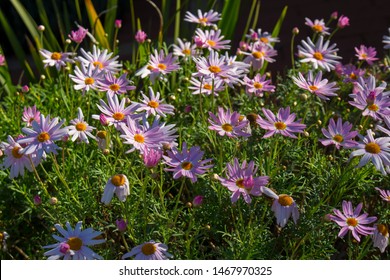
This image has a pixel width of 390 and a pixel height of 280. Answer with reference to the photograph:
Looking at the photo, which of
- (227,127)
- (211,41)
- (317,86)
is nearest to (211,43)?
(211,41)

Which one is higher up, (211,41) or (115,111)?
(115,111)

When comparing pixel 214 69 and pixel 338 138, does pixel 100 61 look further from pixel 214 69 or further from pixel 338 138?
pixel 338 138

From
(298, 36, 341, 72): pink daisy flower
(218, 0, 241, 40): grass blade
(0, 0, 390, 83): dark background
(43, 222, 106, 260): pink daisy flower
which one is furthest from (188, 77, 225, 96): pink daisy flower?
(0, 0, 390, 83): dark background

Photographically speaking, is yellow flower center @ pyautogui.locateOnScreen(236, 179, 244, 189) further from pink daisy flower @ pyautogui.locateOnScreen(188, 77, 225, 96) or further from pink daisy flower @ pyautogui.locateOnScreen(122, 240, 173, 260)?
pink daisy flower @ pyautogui.locateOnScreen(188, 77, 225, 96)

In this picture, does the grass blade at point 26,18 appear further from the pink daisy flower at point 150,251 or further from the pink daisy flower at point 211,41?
the pink daisy flower at point 150,251
